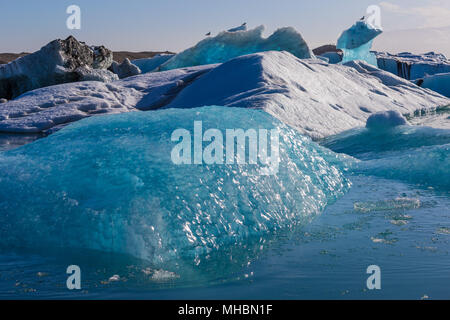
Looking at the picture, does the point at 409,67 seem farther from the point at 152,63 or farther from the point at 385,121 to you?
the point at 385,121

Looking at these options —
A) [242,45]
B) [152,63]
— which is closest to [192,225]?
[242,45]

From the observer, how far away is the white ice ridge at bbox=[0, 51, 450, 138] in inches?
320

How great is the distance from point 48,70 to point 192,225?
1231 cm

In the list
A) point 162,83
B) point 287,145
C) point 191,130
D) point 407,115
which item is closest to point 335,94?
point 407,115

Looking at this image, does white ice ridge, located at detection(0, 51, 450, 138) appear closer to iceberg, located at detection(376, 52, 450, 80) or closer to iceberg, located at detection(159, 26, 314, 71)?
iceberg, located at detection(159, 26, 314, 71)

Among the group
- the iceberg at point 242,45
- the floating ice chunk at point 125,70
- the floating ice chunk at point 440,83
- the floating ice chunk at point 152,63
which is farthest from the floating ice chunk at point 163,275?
the floating ice chunk at point 152,63

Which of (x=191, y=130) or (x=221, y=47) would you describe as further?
(x=221, y=47)

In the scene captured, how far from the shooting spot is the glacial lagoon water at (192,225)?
226cm

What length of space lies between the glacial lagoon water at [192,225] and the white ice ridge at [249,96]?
394cm

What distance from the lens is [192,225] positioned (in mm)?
2766

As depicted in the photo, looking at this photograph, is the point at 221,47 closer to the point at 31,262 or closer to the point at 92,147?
the point at 92,147

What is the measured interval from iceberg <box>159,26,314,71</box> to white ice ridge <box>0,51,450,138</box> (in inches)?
122

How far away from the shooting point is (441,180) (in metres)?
4.47

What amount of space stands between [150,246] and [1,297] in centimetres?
74
